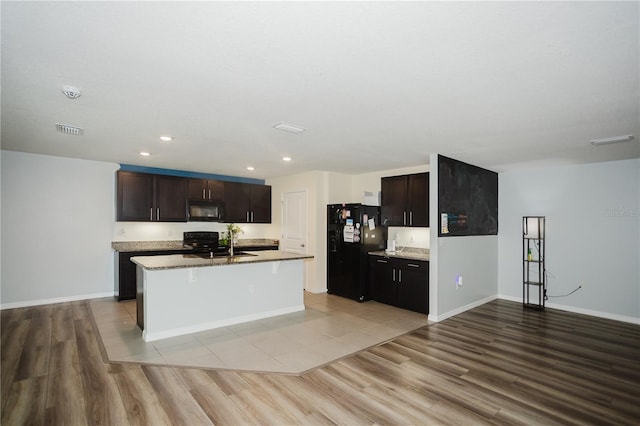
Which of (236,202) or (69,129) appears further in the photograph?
(236,202)

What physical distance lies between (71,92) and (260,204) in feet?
16.3

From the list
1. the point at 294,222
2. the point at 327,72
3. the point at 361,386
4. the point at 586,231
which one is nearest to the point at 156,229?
the point at 294,222

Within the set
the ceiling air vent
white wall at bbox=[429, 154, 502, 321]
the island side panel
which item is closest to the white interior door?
the island side panel

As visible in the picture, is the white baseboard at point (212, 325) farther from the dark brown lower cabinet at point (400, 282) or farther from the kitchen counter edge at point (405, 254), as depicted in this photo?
the kitchen counter edge at point (405, 254)

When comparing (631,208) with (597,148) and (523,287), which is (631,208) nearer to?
(597,148)

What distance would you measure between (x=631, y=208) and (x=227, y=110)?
19.8 ft

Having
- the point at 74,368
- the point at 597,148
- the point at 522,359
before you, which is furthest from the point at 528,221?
the point at 74,368

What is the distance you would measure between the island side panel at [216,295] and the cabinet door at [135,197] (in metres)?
2.42

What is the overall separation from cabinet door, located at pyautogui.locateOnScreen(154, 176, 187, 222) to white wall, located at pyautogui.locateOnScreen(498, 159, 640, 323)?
631 cm

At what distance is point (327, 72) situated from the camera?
2.23 meters

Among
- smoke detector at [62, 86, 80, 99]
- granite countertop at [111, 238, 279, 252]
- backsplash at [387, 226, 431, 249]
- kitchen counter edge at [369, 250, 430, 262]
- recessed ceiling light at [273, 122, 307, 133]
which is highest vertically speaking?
smoke detector at [62, 86, 80, 99]

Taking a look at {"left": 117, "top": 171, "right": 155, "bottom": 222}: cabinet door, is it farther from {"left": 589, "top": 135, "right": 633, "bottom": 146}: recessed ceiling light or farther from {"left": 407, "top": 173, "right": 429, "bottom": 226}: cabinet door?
{"left": 589, "top": 135, "right": 633, "bottom": 146}: recessed ceiling light

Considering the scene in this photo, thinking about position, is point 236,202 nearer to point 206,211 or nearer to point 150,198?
point 206,211

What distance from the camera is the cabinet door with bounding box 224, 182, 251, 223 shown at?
22.9 ft
